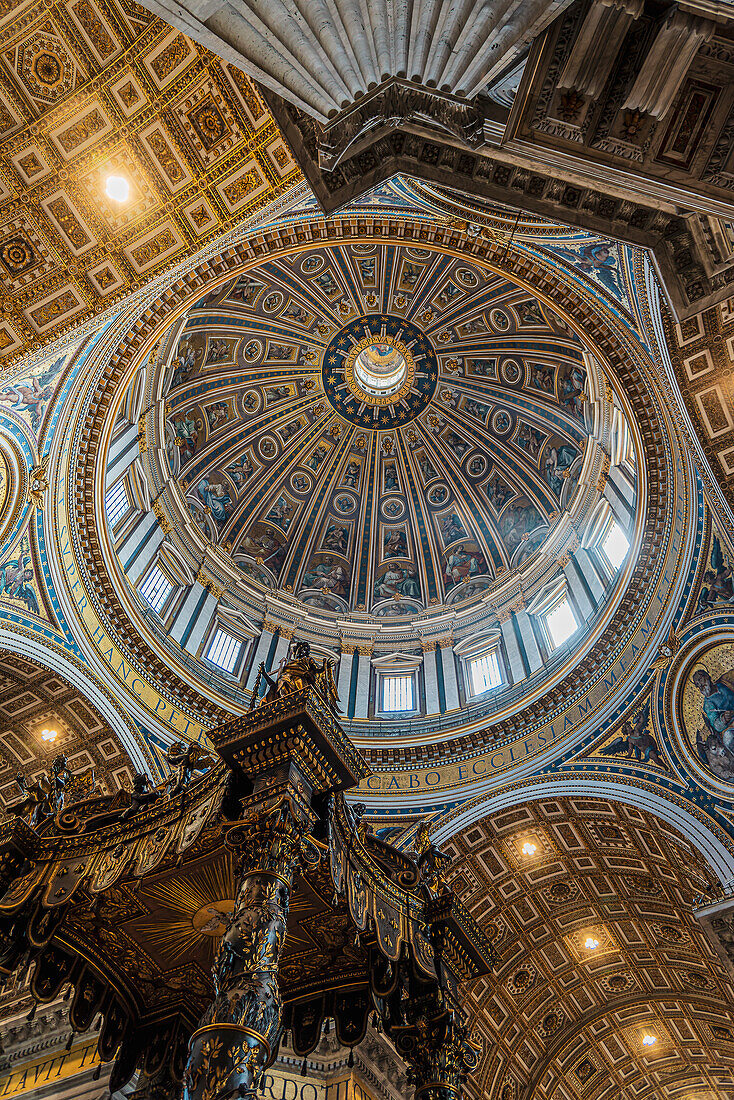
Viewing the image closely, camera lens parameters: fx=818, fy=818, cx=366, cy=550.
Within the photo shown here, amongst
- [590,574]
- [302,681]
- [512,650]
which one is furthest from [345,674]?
[302,681]

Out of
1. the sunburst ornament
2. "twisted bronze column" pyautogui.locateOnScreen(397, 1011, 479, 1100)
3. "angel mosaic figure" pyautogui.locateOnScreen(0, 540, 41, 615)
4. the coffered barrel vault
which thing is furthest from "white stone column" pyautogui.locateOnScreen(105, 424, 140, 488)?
"twisted bronze column" pyautogui.locateOnScreen(397, 1011, 479, 1100)

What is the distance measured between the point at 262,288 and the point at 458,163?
1495 cm

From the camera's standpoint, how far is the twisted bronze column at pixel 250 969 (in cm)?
551

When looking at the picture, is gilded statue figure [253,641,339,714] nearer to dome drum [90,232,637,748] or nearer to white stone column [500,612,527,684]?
dome drum [90,232,637,748]

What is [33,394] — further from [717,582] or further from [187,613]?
[717,582]

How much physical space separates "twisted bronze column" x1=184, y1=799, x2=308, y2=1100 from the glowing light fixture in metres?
7.08

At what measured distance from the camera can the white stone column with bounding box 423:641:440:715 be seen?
1964cm

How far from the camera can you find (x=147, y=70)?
8828mm

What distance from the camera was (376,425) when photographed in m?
25.8

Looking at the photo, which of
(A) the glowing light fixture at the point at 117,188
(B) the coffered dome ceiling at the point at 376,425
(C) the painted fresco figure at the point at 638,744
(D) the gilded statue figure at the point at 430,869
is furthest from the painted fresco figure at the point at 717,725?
(A) the glowing light fixture at the point at 117,188

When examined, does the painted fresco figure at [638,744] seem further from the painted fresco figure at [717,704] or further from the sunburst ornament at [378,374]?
the sunburst ornament at [378,374]

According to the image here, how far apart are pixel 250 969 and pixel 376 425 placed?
68.9 feet

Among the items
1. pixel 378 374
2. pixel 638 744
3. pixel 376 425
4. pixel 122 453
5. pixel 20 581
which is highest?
pixel 378 374

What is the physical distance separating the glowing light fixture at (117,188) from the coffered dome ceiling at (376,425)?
10.8 metres
